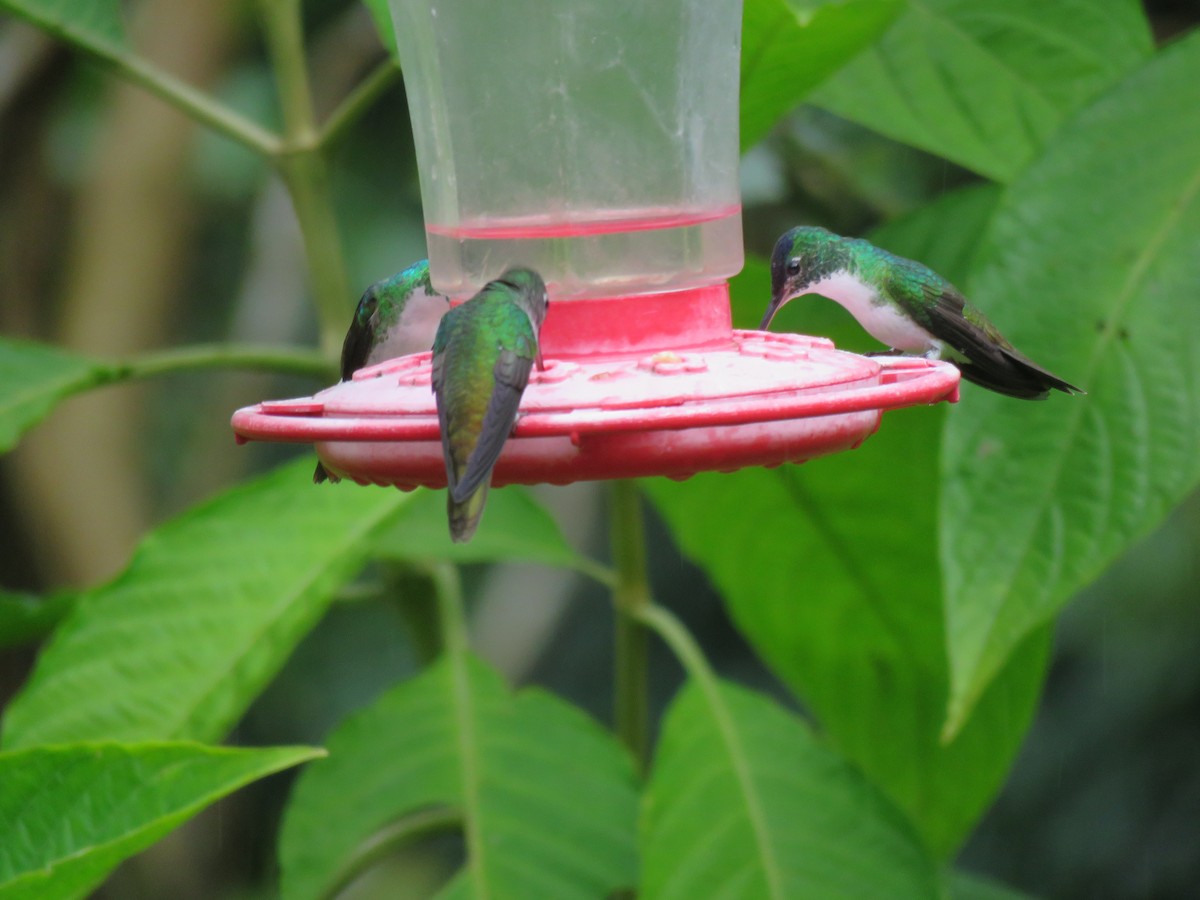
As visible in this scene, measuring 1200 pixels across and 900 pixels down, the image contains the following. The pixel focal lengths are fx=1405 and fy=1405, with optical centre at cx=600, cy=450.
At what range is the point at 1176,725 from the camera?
424cm

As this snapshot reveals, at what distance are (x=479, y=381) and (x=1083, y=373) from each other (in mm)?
912

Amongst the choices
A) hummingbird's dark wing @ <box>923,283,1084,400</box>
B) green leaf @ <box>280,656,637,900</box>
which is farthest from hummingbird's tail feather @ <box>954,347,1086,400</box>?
green leaf @ <box>280,656,637,900</box>

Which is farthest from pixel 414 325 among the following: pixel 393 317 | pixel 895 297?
pixel 895 297

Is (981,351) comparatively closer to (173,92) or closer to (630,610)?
(630,610)

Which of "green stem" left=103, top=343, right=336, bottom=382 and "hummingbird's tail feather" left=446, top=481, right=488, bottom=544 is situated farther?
"green stem" left=103, top=343, right=336, bottom=382

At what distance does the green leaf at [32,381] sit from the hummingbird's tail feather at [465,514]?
43.1 inches

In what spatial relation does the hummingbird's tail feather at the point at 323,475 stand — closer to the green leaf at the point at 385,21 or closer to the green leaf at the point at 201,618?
the green leaf at the point at 201,618

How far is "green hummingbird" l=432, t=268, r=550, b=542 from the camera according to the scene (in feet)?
3.43

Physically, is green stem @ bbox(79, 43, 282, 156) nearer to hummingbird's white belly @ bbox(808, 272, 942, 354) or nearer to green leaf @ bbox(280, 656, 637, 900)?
green leaf @ bbox(280, 656, 637, 900)

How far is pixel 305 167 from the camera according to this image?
7.08 feet

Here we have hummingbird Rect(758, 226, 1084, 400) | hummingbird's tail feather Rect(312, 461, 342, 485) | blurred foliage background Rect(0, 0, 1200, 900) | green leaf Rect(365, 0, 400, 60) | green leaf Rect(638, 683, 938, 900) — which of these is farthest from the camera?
blurred foliage background Rect(0, 0, 1200, 900)

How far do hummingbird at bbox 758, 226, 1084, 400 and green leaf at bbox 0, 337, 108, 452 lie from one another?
3.38 feet

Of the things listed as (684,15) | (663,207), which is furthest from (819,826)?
(684,15)

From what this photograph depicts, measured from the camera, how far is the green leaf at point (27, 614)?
2.34 meters
